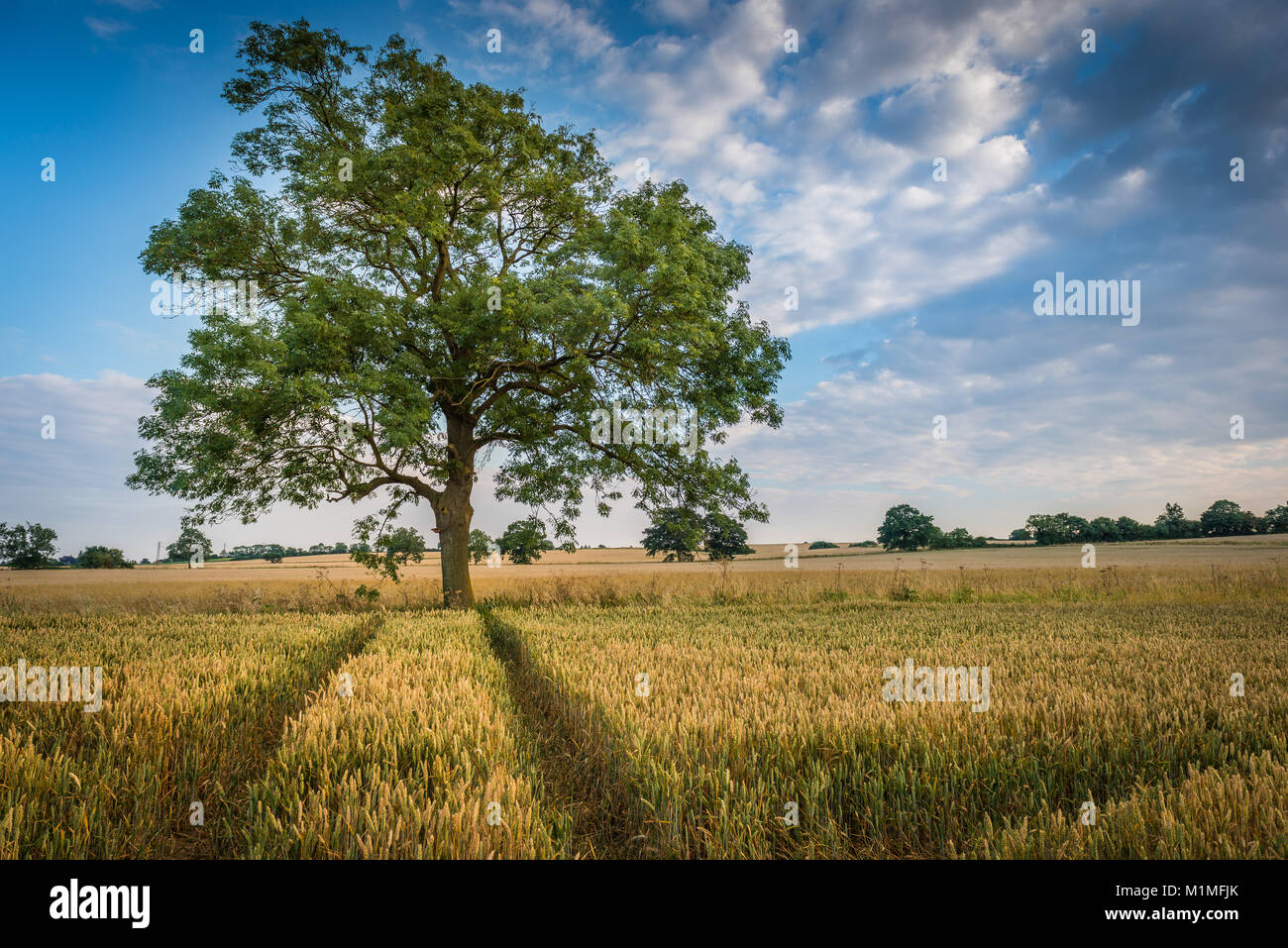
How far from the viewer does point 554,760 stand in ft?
18.8

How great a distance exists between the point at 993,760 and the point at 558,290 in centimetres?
1616

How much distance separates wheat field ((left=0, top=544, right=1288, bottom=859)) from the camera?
3520 millimetres

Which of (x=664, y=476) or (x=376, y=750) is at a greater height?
(x=664, y=476)

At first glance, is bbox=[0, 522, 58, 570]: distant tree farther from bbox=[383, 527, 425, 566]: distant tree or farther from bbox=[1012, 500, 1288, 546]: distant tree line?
bbox=[1012, 500, 1288, 546]: distant tree line

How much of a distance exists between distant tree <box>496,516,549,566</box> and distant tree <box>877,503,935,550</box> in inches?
3238

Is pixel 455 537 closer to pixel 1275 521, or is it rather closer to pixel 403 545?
pixel 403 545

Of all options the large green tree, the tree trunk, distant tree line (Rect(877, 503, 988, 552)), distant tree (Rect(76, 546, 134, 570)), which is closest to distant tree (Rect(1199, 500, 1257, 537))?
distant tree line (Rect(877, 503, 988, 552))

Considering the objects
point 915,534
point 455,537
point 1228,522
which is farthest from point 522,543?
point 1228,522

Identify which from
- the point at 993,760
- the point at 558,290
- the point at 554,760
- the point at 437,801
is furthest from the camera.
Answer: the point at 558,290

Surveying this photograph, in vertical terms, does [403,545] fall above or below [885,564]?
above

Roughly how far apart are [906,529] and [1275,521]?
4439 centimetres

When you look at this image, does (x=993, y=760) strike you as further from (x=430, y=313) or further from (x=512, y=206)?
(x=512, y=206)

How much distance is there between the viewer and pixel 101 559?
77.2 meters
